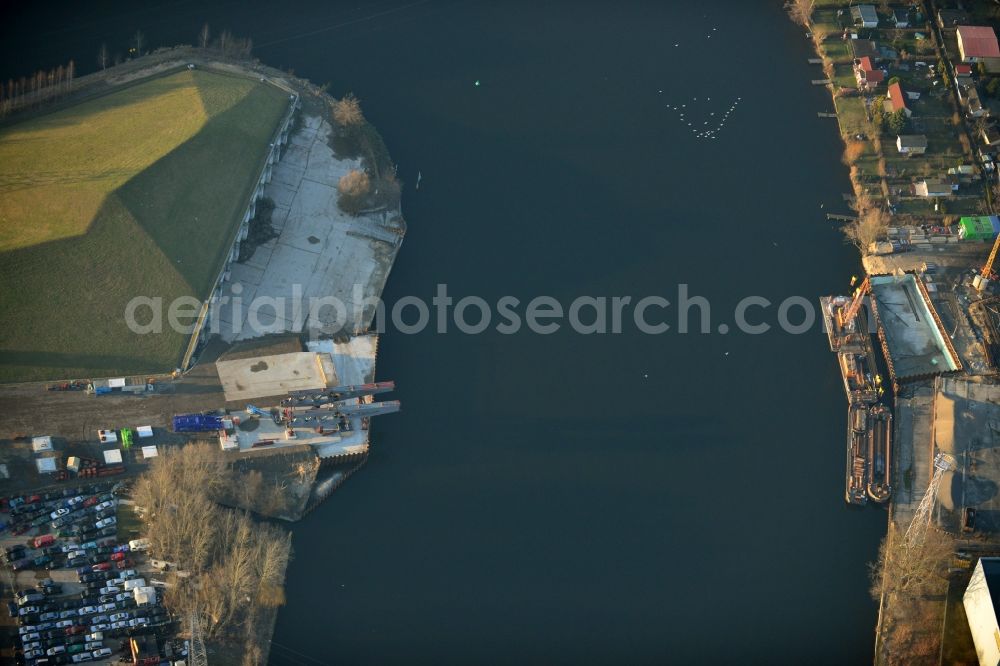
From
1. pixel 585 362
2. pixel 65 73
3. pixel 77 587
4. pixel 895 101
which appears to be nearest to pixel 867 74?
pixel 895 101

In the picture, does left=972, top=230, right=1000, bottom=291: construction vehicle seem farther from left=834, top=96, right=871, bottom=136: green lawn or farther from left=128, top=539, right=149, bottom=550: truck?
left=128, top=539, right=149, bottom=550: truck

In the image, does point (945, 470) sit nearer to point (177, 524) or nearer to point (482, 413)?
point (482, 413)

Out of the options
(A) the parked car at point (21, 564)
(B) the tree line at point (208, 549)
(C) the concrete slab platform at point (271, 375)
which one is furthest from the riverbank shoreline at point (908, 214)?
(A) the parked car at point (21, 564)

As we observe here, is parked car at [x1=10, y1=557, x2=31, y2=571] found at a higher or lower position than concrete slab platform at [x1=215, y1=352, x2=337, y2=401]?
lower

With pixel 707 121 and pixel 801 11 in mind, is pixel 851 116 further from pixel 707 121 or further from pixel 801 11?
pixel 707 121

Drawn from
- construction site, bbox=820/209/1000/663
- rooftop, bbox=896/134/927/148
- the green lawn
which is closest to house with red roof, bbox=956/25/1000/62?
rooftop, bbox=896/134/927/148

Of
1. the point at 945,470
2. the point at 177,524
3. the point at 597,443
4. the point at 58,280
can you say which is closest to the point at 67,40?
the point at 58,280

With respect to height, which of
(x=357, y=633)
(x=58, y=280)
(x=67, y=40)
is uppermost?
(x=67, y=40)
